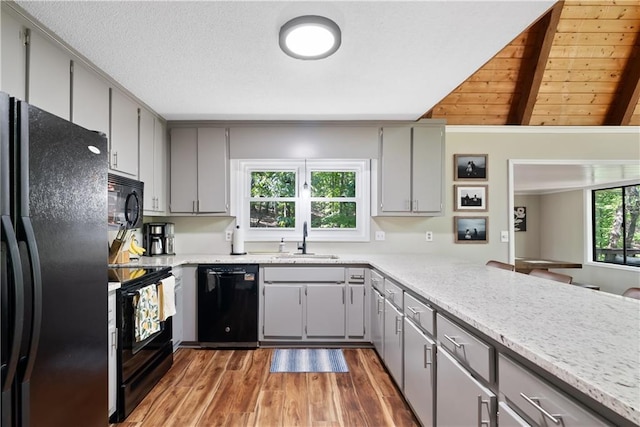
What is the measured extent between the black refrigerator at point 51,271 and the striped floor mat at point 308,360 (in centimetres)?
136

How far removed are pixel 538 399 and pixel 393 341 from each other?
4.69 feet

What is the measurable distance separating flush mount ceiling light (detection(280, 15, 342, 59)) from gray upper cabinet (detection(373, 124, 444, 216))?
160 centimetres

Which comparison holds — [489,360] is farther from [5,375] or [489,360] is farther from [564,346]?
[5,375]

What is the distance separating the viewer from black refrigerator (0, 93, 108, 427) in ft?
3.35

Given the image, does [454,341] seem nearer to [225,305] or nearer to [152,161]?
[225,305]

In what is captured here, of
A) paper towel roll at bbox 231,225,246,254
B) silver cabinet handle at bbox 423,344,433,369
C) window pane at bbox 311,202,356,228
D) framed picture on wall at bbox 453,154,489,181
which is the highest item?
framed picture on wall at bbox 453,154,489,181

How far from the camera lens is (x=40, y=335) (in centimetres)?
114

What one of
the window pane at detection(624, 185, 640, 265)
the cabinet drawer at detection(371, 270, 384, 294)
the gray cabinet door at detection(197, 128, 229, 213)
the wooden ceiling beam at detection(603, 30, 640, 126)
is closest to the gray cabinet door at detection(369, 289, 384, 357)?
the cabinet drawer at detection(371, 270, 384, 294)

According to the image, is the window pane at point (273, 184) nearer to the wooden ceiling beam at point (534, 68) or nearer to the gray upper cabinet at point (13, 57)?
the gray upper cabinet at point (13, 57)

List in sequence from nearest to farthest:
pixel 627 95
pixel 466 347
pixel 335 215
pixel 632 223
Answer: pixel 466 347 → pixel 627 95 → pixel 335 215 → pixel 632 223

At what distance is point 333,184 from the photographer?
367 cm

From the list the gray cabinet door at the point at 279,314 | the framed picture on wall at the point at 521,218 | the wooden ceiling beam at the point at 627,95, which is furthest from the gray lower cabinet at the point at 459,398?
the framed picture on wall at the point at 521,218

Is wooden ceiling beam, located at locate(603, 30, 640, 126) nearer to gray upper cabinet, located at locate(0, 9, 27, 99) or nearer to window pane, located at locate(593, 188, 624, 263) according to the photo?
window pane, located at locate(593, 188, 624, 263)

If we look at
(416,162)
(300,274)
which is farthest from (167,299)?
(416,162)
